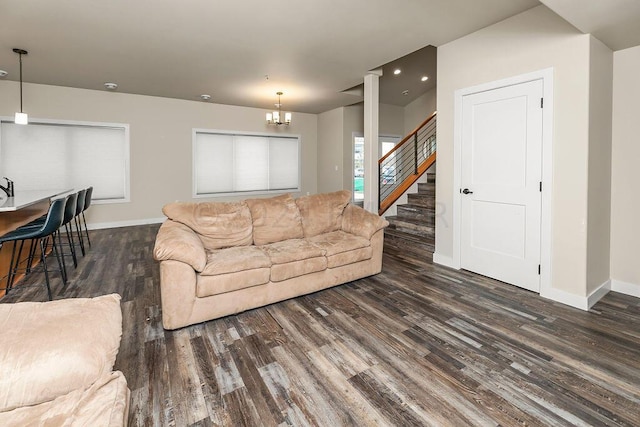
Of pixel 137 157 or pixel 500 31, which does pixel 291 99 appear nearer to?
pixel 137 157

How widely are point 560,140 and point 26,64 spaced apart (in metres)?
6.83

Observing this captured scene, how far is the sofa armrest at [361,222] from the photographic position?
139 inches

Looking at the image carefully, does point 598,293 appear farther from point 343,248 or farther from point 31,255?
point 31,255

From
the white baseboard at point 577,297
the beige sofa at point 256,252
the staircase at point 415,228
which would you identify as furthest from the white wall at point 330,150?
the white baseboard at point 577,297

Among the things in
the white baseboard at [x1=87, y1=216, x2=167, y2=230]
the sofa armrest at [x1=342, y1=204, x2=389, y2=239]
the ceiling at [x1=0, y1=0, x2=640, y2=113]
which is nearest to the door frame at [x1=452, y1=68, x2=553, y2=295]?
the ceiling at [x1=0, y1=0, x2=640, y2=113]

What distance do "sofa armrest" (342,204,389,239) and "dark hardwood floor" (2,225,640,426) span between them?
2.10 feet

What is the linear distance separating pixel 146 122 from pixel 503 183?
21.4ft

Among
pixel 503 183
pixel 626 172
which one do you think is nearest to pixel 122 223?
pixel 503 183

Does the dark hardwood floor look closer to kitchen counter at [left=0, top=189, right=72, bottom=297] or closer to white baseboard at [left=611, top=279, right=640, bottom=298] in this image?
white baseboard at [left=611, top=279, right=640, bottom=298]

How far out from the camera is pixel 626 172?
312 cm

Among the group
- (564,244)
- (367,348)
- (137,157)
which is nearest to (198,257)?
(367,348)

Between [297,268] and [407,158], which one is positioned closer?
[297,268]

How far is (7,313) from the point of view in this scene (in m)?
1.24

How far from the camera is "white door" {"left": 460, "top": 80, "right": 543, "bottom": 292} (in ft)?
10.3
